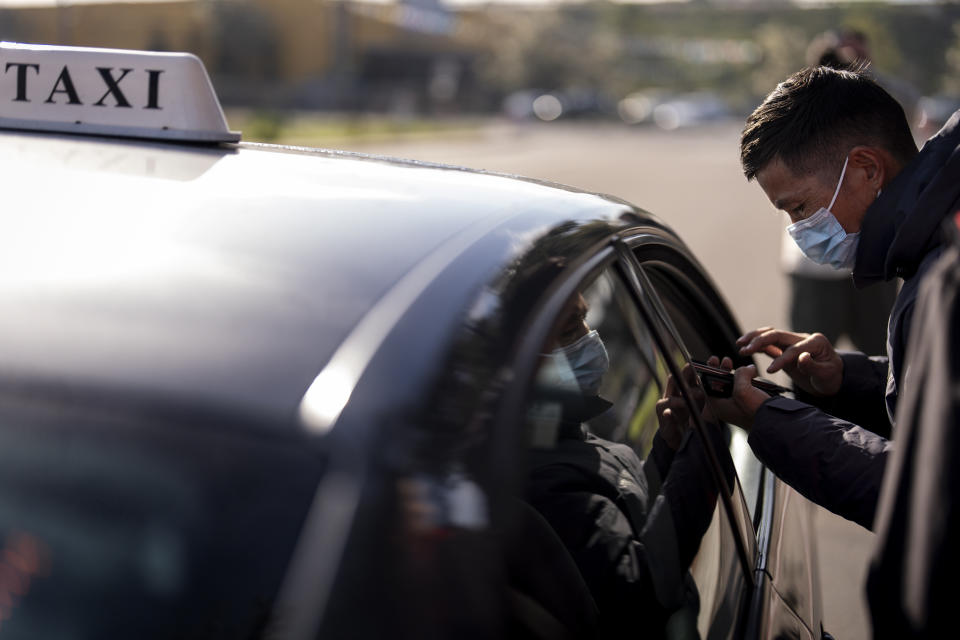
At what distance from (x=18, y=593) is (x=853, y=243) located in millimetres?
1919

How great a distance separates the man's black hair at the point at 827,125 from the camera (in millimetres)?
2346

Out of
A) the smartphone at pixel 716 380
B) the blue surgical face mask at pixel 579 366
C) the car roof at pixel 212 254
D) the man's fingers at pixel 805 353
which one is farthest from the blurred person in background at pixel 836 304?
the car roof at pixel 212 254

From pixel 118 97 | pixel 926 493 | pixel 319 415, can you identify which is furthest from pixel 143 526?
pixel 118 97

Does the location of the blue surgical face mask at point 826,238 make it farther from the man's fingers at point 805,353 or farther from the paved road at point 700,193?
the paved road at point 700,193

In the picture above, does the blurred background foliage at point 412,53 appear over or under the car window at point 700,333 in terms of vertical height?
under

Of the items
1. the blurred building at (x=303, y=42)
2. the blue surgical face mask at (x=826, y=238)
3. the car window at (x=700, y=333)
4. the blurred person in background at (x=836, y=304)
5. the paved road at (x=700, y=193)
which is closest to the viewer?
the blue surgical face mask at (x=826, y=238)

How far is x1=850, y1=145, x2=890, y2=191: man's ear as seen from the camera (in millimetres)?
2322

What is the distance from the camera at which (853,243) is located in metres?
2.46

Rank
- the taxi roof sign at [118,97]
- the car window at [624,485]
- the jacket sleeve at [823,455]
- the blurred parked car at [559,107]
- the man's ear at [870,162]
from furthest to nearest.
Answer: the blurred parked car at [559,107], the man's ear at [870,162], the taxi roof sign at [118,97], the jacket sleeve at [823,455], the car window at [624,485]

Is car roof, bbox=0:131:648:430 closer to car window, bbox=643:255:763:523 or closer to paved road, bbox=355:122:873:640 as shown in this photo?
car window, bbox=643:255:763:523

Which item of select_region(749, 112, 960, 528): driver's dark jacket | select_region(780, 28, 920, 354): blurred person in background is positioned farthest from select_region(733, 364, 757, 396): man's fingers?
select_region(780, 28, 920, 354): blurred person in background

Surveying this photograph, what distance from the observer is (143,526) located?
1.19m

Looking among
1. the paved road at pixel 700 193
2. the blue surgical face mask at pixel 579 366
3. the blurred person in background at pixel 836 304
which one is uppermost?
the blue surgical face mask at pixel 579 366

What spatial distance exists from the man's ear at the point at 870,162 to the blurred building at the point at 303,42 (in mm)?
40674
